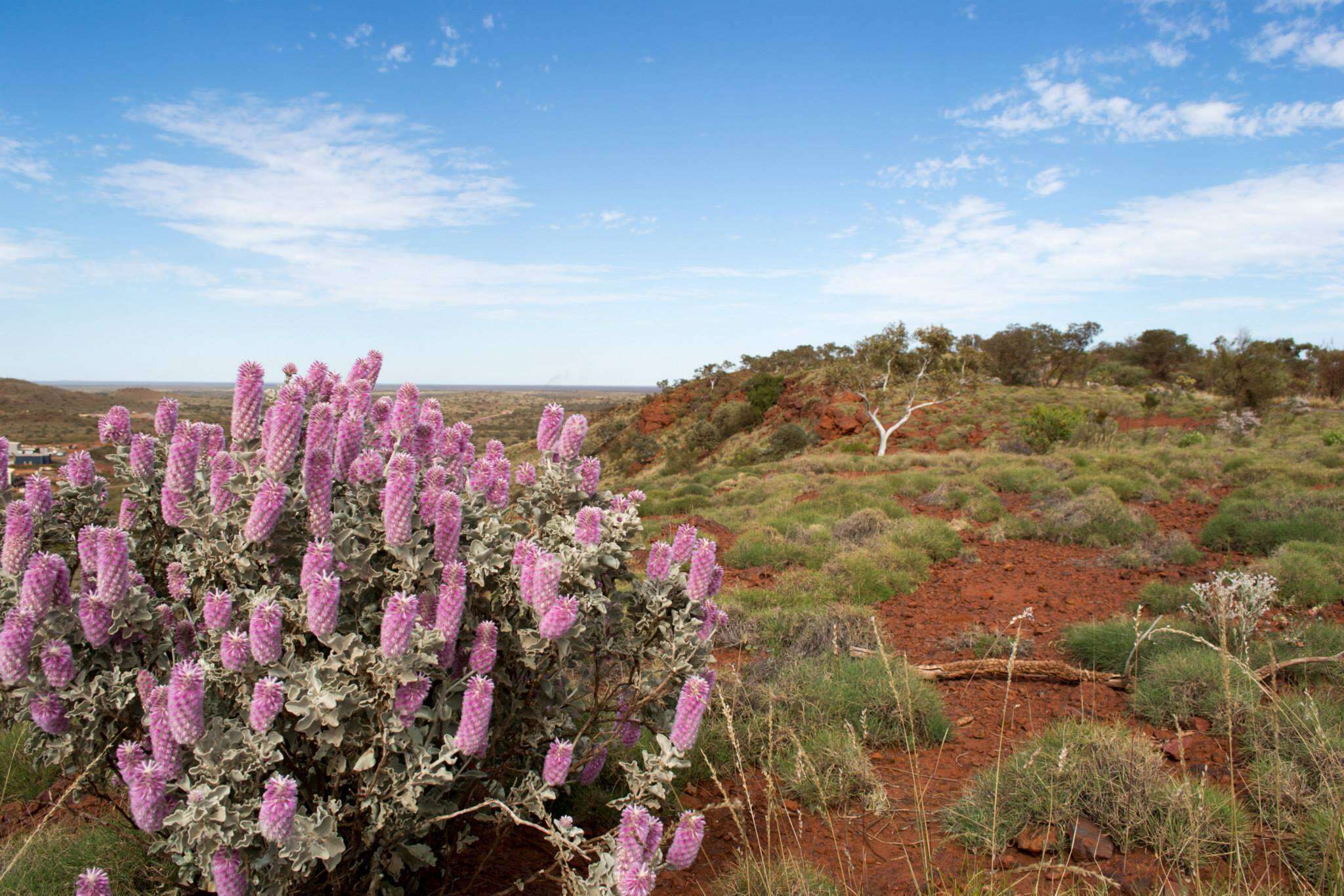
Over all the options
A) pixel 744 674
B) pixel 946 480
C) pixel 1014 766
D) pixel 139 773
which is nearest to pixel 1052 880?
pixel 1014 766

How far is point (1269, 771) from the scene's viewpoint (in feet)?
10.6

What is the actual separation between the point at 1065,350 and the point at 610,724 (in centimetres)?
5213

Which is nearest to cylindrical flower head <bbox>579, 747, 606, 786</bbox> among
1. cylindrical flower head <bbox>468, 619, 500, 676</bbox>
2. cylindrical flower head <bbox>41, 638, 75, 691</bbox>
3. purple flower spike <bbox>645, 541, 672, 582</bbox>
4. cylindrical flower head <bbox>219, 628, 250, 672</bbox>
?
purple flower spike <bbox>645, 541, 672, 582</bbox>

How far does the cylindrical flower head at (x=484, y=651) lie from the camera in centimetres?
222

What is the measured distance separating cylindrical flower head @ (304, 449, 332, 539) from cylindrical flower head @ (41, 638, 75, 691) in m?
0.79

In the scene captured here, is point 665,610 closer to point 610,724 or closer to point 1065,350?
point 610,724

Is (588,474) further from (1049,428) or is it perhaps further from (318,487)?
(1049,428)

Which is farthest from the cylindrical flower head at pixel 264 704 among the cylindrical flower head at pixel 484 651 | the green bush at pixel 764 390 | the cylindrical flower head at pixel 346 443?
the green bush at pixel 764 390

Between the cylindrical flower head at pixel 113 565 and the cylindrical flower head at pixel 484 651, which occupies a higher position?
the cylindrical flower head at pixel 113 565

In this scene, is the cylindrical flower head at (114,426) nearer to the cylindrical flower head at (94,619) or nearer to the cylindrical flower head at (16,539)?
the cylindrical flower head at (16,539)

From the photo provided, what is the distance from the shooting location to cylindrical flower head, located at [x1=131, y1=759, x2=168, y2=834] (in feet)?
6.56

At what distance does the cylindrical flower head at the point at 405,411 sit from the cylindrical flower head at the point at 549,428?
50 centimetres

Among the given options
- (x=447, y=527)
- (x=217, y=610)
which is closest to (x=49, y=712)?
(x=217, y=610)

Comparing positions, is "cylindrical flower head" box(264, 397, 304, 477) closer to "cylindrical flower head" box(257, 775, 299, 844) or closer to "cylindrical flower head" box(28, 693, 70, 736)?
"cylindrical flower head" box(257, 775, 299, 844)
